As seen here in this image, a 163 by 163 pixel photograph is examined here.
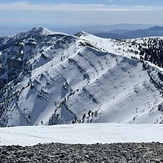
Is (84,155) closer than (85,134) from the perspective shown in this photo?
Yes

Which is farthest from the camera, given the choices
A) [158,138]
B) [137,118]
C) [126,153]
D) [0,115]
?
[0,115]

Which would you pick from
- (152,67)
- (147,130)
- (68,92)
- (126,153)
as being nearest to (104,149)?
(126,153)

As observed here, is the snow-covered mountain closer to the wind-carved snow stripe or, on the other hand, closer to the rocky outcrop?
the wind-carved snow stripe

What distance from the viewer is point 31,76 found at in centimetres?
17050

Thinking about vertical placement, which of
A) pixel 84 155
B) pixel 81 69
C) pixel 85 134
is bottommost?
pixel 81 69

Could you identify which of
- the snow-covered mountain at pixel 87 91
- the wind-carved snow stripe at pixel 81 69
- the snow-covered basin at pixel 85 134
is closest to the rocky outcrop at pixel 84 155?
the snow-covered basin at pixel 85 134

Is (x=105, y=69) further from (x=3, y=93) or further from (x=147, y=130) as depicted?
(x=147, y=130)

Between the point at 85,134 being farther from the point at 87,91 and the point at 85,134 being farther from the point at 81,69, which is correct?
the point at 81,69

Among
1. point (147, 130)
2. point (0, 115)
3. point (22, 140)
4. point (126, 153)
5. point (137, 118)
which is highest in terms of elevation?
point (126, 153)

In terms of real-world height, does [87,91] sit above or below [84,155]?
below

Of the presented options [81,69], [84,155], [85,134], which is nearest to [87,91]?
[81,69]

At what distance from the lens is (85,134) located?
31.9 m

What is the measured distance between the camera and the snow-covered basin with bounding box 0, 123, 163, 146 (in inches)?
1070

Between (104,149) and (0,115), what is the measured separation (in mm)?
129709
